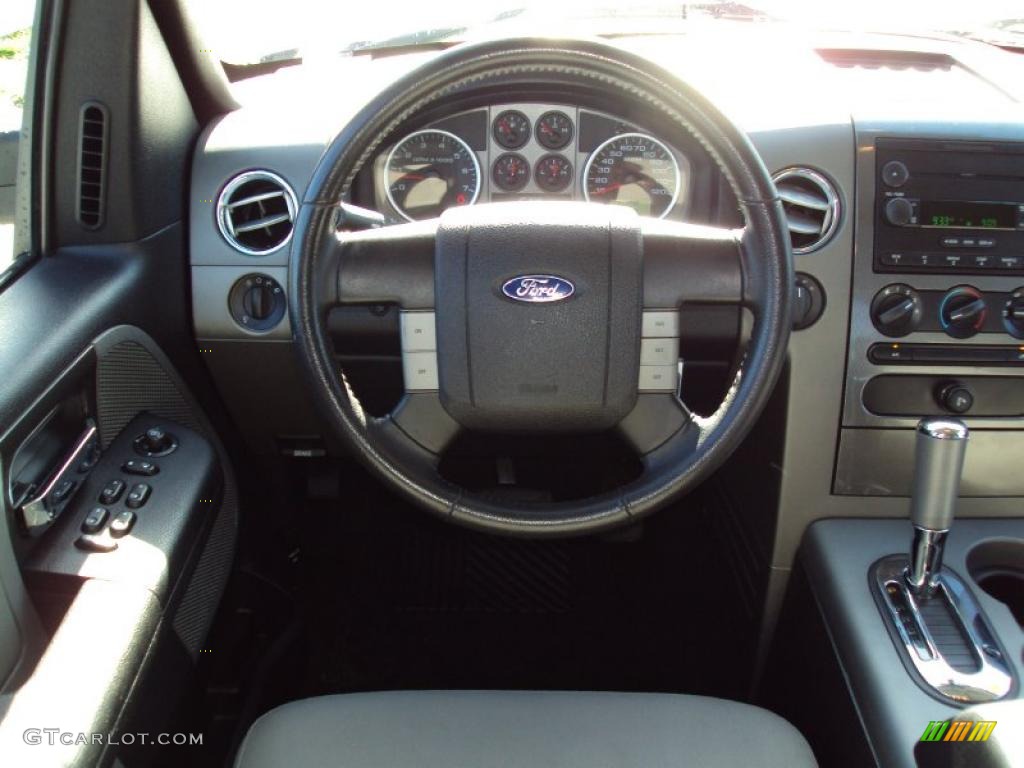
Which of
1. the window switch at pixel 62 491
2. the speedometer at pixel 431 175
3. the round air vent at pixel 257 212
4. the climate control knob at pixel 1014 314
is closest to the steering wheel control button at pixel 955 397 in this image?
the climate control knob at pixel 1014 314

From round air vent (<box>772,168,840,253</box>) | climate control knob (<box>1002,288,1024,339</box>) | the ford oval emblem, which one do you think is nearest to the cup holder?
climate control knob (<box>1002,288,1024,339</box>)

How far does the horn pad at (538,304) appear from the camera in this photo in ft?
4.00

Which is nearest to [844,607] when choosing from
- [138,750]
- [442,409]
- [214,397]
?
[442,409]

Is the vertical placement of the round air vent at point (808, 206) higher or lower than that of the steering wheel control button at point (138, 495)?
higher

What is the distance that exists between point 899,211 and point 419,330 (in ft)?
2.87

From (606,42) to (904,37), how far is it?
48.7 inches

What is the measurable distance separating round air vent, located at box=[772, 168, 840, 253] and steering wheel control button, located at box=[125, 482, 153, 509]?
1102 millimetres

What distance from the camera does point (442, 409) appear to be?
1.30 meters

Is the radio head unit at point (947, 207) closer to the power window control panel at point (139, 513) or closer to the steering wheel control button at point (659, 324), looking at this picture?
the steering wheel control button at point (659, 324)

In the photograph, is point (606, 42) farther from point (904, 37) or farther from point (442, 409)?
point (904, 37)

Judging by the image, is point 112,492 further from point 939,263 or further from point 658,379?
point 939,263

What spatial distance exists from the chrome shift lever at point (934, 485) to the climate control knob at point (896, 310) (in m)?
0.29

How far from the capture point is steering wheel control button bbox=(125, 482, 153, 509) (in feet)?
4.55

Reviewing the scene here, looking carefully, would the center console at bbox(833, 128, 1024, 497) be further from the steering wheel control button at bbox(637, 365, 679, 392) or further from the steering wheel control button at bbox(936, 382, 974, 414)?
the steering wheel control button at bbox(637, 365, 679, 392)
